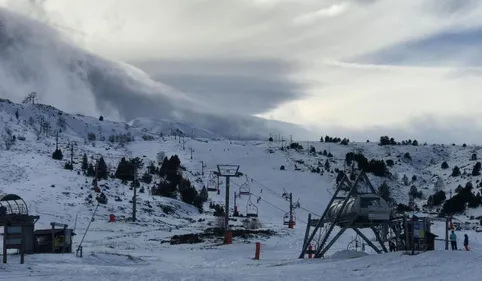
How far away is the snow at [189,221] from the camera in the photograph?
28594 mm

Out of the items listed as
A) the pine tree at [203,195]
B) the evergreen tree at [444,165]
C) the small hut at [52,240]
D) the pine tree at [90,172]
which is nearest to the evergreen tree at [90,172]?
the pine tree at [90,172]

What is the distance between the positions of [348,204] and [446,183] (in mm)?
135613

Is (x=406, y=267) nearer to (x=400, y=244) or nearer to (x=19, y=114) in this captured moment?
(x=400, y=244)

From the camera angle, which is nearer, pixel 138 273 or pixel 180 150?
pixel 138 273

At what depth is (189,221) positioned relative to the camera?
81.2 meters

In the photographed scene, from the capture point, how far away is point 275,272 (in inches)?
1171

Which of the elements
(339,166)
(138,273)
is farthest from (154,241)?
(339,166)

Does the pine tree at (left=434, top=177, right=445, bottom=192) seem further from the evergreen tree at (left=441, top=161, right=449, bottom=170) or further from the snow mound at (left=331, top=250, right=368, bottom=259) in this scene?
the snow mound at (left=331, top=250, right=368, bottom=259)

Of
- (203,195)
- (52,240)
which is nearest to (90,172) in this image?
(203,195)

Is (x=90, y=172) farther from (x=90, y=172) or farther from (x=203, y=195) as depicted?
(x=203, y=195)

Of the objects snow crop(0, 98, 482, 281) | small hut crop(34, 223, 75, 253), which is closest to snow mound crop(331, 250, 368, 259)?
snow crop(0, 98, 482, 281)

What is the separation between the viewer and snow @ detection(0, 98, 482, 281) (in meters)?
28.6

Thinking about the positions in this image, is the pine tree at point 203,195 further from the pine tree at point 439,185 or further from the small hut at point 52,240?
the small hut at point 52,240

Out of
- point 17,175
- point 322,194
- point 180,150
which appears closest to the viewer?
point 17,175
